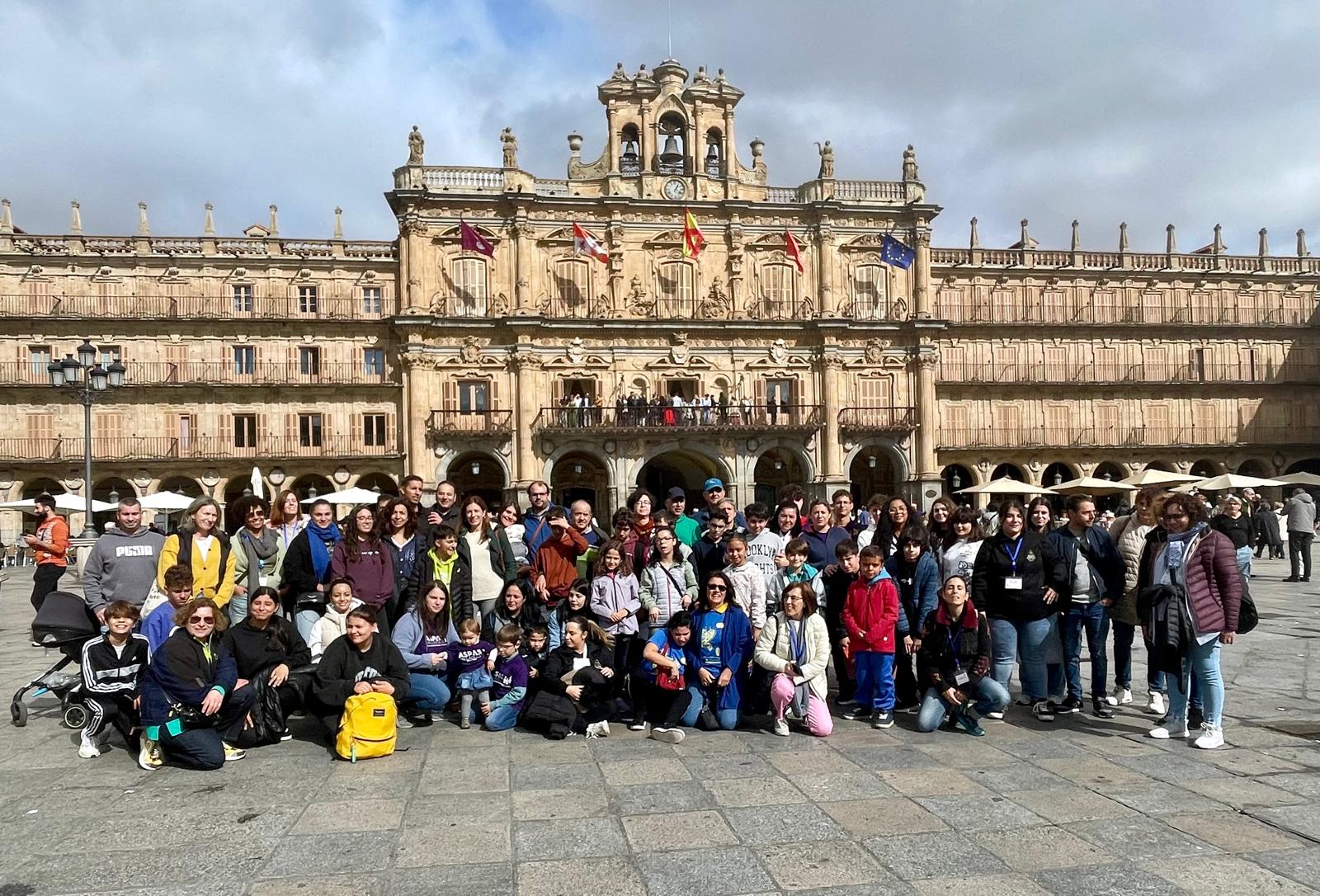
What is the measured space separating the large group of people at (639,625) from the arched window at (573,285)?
24.8m

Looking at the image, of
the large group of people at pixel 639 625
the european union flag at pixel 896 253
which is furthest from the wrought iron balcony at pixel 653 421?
the large group of people at pixel 639 625

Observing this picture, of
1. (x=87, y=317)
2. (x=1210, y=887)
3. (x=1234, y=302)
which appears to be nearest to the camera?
(x=1210, y=887)

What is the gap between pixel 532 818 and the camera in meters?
5.28

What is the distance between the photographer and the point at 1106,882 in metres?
4.33

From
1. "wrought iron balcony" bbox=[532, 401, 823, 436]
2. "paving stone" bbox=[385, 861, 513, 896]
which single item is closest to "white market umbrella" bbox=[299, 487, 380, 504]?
"wrought iron balcony" bbox=[532, 401, 823, 436]

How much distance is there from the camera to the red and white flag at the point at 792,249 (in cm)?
3262

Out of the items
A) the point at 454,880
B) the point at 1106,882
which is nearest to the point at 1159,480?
the point at 1106,882

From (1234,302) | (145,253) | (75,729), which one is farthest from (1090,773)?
(1234,302)

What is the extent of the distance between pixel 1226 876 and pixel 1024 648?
3.26m

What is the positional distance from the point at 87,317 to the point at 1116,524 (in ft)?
110

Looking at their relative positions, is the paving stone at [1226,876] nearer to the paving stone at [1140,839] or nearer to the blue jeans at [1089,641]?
the paving stone at [1140,839]

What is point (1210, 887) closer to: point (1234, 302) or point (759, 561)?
point (759, 561)

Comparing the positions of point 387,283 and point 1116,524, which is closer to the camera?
Result: point 1116,524

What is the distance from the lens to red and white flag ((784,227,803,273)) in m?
32.6
